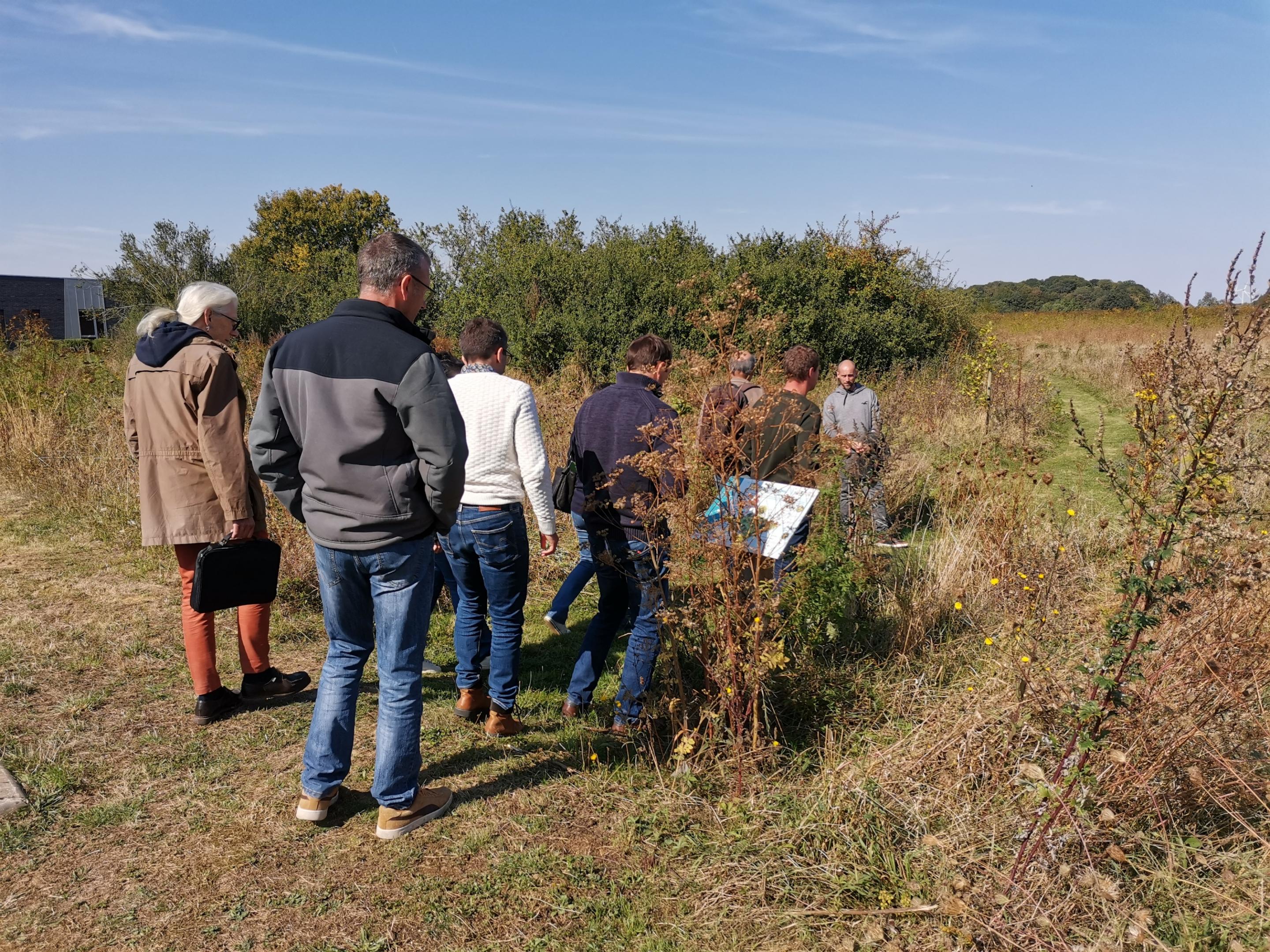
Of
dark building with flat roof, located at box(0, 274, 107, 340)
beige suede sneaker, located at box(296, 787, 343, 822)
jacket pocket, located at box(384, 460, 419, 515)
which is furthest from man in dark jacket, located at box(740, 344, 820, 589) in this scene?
dark building with flat roof, located at box(0, 274, 107, 340)

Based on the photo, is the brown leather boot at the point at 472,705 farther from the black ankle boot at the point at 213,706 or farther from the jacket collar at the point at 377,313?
the jacket collar at the point at 377,313

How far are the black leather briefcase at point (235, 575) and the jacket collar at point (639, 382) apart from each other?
6.05 ft

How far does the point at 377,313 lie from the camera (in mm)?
3035

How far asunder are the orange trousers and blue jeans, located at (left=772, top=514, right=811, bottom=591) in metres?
2.60

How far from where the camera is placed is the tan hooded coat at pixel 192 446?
3.99m

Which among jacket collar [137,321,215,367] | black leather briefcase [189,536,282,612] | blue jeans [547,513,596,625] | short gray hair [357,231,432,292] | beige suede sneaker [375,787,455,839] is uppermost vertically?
short gray hair [357,231,432,292]

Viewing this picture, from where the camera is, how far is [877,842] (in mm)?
2963

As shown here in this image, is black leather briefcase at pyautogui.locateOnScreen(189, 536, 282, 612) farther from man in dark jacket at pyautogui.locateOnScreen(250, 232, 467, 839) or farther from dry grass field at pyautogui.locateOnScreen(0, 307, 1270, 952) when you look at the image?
man in dark jacket at pyautogui.locateOnScreen(250, 232, 467, 839)

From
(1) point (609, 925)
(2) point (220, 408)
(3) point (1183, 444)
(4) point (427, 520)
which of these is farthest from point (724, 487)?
(2) point (220, 408)

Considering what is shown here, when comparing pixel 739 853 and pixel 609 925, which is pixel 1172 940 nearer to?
pixel 739 853

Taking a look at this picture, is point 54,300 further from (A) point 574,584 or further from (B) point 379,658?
(B) point 379,658

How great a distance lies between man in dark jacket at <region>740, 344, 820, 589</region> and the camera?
3.35m

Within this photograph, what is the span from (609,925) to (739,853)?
54 cm

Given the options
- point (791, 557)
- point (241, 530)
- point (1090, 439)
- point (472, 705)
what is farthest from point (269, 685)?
point (1090, 439)
